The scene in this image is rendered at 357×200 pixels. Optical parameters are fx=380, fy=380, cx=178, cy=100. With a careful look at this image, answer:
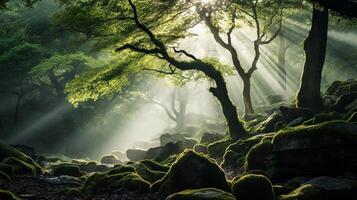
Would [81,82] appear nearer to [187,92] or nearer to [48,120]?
[48,120]

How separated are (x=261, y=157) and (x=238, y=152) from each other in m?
4.99

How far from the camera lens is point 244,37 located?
59594 millimetres

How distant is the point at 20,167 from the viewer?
716 inches

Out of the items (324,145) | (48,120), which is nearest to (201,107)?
(48,120)

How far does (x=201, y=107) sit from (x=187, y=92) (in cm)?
3561

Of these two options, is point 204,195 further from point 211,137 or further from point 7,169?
point 211,137

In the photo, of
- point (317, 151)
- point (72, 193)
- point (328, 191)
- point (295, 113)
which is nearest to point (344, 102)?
point (295, 113)

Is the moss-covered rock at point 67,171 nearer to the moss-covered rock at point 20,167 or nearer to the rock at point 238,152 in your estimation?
the moss-covered rock at point 20,167

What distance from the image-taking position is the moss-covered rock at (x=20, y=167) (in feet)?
58.7

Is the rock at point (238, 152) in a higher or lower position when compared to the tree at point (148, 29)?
lower

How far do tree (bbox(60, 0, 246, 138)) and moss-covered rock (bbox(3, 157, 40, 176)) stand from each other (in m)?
7.49

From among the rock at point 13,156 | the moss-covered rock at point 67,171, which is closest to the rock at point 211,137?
the moss-covered rock at point 67,171

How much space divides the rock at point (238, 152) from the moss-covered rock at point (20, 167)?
9634mm

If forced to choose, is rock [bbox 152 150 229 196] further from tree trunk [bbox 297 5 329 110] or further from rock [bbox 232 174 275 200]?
tree trunk [bbox 297 5 329 110]
